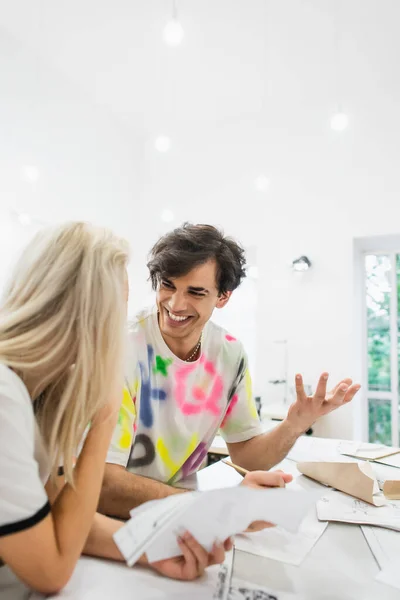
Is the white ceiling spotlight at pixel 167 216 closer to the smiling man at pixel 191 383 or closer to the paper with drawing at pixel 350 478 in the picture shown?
the smiling man at pixel 191 383

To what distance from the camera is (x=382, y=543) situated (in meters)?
0.86

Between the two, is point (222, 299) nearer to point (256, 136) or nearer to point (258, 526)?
point (258, 526)

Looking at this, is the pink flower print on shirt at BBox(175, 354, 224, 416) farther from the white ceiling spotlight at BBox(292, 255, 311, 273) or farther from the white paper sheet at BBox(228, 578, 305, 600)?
the white ceiling spotlight at BBox(292, 255, 311, 273)

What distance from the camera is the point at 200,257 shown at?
136 centimetres

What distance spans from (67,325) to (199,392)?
0.65 metres

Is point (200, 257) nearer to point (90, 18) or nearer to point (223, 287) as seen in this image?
point (223, 287)

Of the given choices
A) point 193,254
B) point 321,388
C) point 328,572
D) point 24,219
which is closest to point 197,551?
point 328,572

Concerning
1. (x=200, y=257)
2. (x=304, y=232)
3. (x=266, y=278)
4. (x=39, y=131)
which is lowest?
(x=200, y=257)

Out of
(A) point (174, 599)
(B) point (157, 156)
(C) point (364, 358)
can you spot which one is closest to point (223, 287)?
(A) point (174, 599)

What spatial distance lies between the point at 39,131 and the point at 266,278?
232cm

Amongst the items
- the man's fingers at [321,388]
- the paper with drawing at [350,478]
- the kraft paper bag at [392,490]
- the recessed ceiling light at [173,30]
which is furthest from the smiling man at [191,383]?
the recessed ceiling light at [173,30]

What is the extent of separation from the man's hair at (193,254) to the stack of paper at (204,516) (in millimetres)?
806

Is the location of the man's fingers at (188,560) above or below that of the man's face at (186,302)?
below

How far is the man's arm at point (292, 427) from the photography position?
1176mm
